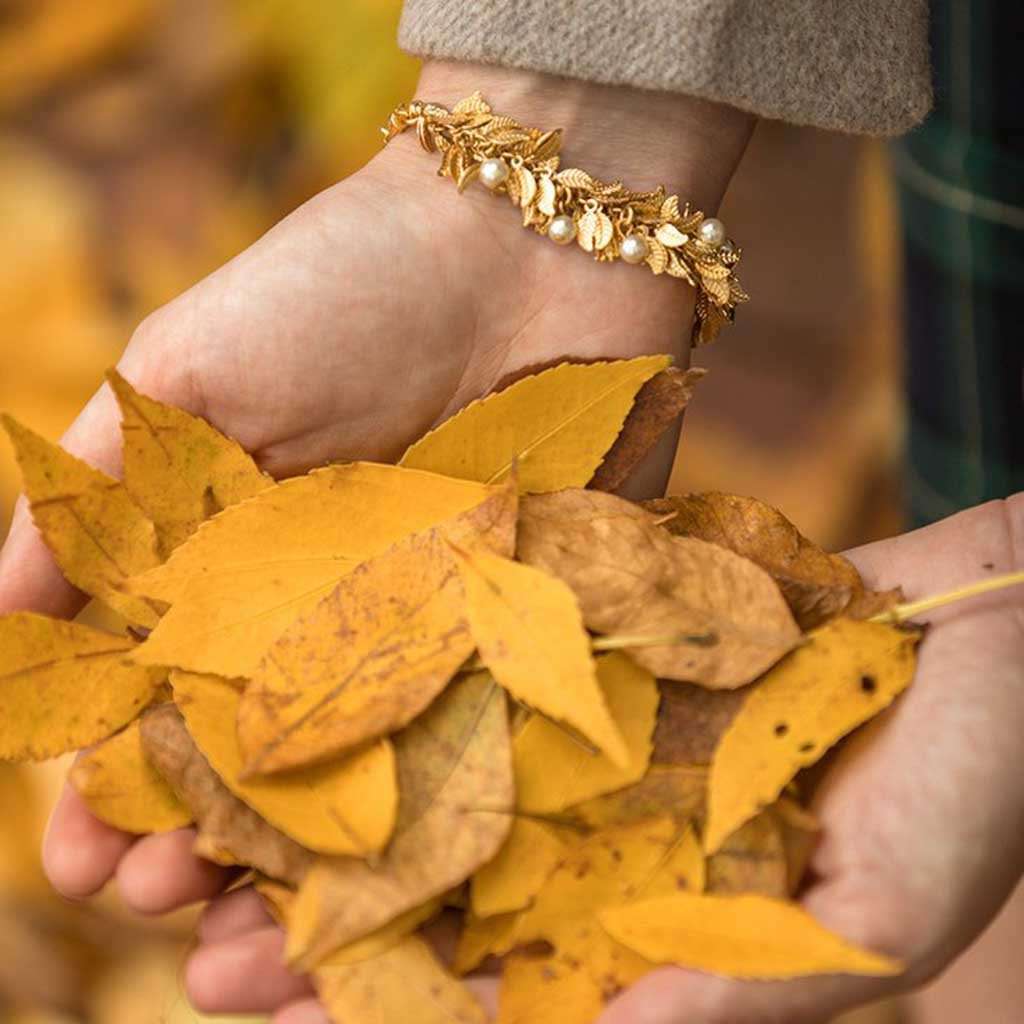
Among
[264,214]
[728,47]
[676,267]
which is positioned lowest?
[264,214]

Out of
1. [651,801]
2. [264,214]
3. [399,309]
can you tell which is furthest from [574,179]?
[264,214]

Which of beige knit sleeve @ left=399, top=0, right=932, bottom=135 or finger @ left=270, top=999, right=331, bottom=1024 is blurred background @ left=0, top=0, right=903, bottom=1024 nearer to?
beige knit sleeve @ left=399, top=0, right=932, bottom=135

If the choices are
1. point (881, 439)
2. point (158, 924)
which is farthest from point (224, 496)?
point (881, 439)

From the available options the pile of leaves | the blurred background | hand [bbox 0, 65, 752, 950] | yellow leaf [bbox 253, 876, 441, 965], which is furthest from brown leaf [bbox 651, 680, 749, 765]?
the blurred background

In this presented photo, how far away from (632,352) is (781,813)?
1.06ft

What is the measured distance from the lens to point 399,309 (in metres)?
0.75

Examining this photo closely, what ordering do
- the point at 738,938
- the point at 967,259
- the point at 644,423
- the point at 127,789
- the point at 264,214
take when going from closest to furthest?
the point at 738,938 < the point at 127,789 < the point at 644,423 < the point at 967,259 < the point at 264,214

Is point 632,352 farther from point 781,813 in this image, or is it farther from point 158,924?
point 158,924

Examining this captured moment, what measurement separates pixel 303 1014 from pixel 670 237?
1.52 feet

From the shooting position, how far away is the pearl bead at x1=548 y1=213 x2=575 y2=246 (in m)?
0.78

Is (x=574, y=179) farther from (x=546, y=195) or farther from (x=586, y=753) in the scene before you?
(x=586, y=753)

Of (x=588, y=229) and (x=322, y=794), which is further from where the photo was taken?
(x=588, y=229)

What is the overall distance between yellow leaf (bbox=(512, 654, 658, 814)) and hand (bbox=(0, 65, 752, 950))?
18 cm

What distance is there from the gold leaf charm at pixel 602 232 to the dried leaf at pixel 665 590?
0.20 m
